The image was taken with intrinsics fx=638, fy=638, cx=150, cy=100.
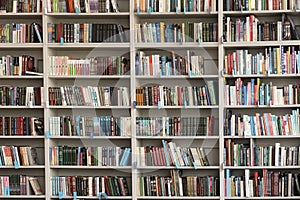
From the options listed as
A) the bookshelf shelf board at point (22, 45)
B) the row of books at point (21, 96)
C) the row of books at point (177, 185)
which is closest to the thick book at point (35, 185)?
the row of books at point (21, 96)

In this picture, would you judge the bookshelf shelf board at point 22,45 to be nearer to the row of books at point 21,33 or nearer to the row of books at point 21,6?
the row of books at point 21,33

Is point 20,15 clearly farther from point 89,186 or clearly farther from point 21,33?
point 89,186

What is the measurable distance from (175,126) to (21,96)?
1.40 m

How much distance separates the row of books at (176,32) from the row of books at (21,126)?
1169mm

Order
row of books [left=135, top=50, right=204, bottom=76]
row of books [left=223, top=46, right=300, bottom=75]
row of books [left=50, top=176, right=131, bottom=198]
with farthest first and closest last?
1. row of books [left=50, top=176, right=131, bottom=198]
2. row of books [left=135, top=50, right=204, bottom=76]
3. row of books [left=223, top=46, right=300, bottom=75]

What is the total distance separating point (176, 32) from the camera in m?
5.58

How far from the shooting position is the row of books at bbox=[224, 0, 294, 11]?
5.46m

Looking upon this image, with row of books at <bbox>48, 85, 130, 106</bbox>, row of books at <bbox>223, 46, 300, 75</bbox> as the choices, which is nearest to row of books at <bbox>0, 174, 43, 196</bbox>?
row of books at <bbox>48, 85, 130, 106</bbox>

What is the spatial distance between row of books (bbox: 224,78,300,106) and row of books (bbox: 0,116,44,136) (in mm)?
1692

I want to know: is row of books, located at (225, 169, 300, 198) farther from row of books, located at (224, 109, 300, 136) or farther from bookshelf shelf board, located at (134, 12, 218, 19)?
bookshelf shelf board, located at (134, 12, 218, 19)

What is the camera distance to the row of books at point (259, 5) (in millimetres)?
5461

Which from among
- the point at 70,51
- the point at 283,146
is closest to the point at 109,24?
the point at 70,51

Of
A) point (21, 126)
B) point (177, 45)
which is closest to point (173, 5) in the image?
point (177, 45)

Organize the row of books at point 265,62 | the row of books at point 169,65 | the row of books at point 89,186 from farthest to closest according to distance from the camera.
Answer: the row of books at point 89,186, the row of books at point 169,65, the row of books at point 265,62
